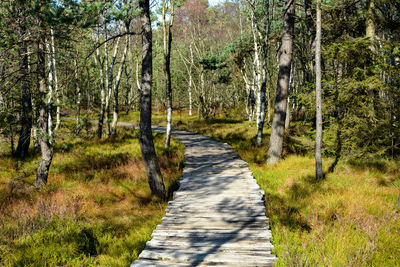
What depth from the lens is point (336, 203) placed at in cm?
555

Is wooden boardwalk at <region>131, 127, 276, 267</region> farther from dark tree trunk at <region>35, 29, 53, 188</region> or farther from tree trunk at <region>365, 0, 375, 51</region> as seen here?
tree trunk at <region>365, 0, 375, 51</region>

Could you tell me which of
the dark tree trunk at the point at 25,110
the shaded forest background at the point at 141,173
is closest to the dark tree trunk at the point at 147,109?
the shaded forest background at the point at 141,173

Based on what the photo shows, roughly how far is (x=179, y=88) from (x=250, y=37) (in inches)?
771

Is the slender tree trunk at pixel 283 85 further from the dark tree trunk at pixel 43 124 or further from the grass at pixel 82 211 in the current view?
the dark tree trunk at pixel 43 124

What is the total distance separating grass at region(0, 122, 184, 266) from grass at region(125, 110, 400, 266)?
2.81m

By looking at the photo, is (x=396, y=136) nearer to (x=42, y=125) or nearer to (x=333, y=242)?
(x=333, y=242)

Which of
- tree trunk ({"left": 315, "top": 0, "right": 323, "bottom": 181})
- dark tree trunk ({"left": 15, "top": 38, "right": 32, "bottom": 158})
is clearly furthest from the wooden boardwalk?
dark tree trunk ({"left": 15, "top": 38, "right": 32, "bottom": 158})

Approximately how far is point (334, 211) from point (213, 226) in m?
2.76

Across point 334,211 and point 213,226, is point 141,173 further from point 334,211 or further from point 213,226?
point 334,211

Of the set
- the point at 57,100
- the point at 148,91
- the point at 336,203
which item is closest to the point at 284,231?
the point at 336,203

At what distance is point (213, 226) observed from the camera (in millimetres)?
4965

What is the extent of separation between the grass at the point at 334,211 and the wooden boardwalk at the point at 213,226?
34 cm

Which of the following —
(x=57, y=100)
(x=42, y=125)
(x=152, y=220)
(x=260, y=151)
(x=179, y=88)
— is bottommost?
(x=152, y=220)

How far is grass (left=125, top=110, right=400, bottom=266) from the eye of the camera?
12.3 ft
